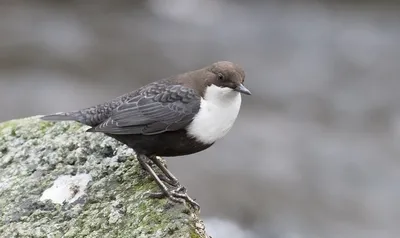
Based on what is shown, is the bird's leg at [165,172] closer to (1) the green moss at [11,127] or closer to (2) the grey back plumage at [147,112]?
(2) the grey back plumage at [147,112]

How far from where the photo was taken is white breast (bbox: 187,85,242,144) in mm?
2975

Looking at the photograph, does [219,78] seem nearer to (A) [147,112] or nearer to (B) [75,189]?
(A) [147,112]

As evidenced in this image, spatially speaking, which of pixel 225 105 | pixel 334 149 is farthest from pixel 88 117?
pixel 334 149

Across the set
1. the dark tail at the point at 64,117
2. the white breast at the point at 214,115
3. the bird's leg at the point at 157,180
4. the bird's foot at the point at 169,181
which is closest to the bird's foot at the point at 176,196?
the bird's leg at the point at 157,180

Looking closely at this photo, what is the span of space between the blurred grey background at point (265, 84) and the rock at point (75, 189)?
8.65 feet

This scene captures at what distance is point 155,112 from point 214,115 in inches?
11.8

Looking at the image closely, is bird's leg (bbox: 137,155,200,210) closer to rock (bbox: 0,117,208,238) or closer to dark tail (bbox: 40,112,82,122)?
rock (bbox: 0,117,208,238)

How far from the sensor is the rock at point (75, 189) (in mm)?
2596

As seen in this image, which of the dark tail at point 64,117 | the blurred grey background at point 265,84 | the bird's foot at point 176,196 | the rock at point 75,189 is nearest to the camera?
the rock at point 75,189

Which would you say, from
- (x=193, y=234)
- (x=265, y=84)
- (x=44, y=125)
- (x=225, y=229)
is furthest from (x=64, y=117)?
(x=265, y=84)

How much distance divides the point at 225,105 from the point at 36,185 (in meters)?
0.91

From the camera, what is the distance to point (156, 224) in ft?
8.38

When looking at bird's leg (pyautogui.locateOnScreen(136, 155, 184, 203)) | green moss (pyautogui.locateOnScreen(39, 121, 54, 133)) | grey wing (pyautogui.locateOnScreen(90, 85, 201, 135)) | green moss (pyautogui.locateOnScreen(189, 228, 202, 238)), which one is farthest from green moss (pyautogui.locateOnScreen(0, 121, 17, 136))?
green moss (pyautogui.locateOnScreen(189, 228, 202, 238))

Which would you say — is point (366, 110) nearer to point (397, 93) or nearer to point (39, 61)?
point (397, 93)
